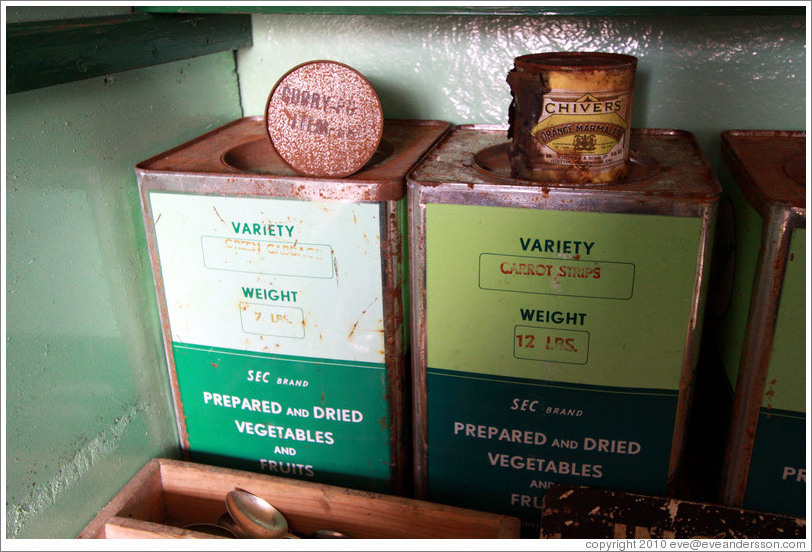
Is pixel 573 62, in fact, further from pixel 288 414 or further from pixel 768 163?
pixel 288 414

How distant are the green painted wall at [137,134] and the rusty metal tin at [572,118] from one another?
29cm

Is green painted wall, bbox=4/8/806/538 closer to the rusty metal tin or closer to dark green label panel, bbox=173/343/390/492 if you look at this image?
dark green label panel, bbox=173/343/390/492

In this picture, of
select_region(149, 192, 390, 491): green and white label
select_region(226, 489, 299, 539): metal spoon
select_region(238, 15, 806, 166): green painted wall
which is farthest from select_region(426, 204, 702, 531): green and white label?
select_region(238, 15, 806, 166): green painted wall

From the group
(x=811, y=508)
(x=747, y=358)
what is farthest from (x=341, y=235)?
(x=811, y=508)

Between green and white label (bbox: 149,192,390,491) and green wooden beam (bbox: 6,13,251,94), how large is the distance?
22 cm

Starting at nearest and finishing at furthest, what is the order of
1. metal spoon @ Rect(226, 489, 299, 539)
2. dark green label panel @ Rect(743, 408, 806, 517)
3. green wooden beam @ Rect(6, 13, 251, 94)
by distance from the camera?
1. green wooden beam @ Rect(6, 13, 251, 94)
2. dark green label panel @ Rect(743, 408, 806, 517)
3. metal spoon @ Rect(226, 489, 299, 539)

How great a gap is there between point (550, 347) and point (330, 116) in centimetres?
47

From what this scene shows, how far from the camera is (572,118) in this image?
34.5 inches

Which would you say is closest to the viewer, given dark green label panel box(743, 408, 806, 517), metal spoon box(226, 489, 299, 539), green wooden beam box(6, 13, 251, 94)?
green wooden beam box(6, 13, 251, 94)

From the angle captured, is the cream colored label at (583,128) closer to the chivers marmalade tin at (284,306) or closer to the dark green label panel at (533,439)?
the chivers marmalade tin at (284,306)

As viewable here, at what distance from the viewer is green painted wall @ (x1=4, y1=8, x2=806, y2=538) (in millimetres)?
895

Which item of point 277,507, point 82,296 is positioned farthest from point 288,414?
point 82,296

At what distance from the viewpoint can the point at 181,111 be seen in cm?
118

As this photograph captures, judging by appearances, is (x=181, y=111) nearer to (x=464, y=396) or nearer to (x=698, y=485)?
(x=464, y=396)
